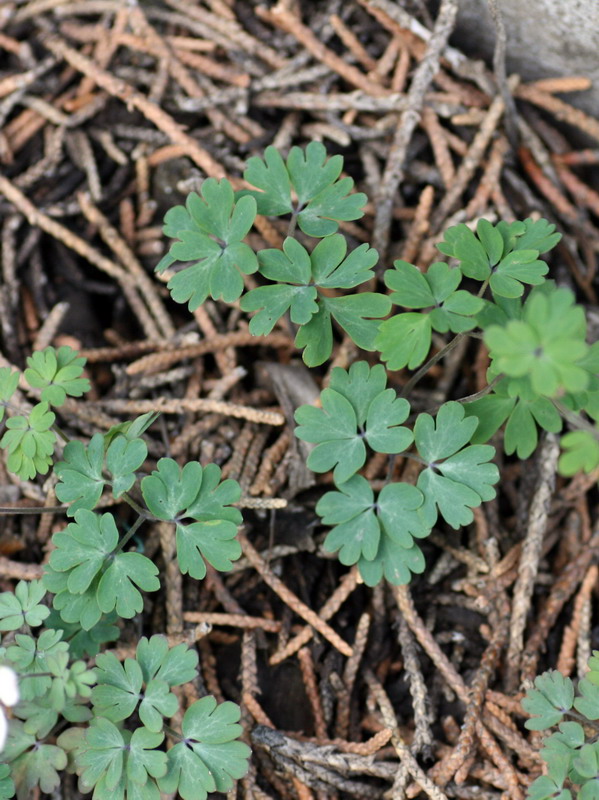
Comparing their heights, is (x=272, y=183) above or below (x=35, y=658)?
above

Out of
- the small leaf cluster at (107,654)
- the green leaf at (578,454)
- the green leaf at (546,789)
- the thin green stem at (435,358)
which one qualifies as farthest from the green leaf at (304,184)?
the green leaf at (546,789)

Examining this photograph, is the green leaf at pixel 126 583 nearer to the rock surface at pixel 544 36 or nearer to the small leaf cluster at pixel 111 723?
the small leaf cluster at pixel 111 723

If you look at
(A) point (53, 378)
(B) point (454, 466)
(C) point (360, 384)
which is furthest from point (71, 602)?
(B) point (454, 466)

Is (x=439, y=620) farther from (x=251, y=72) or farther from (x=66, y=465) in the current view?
(x=251, y=72)

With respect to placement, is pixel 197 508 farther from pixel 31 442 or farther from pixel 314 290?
pixel 314 290

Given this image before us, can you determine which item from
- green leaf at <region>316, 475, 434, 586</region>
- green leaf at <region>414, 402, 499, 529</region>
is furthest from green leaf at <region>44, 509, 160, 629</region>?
green leaf at <region>414, 402, 499, 529</region>

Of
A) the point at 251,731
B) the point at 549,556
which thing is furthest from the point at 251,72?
the point at 251,731
